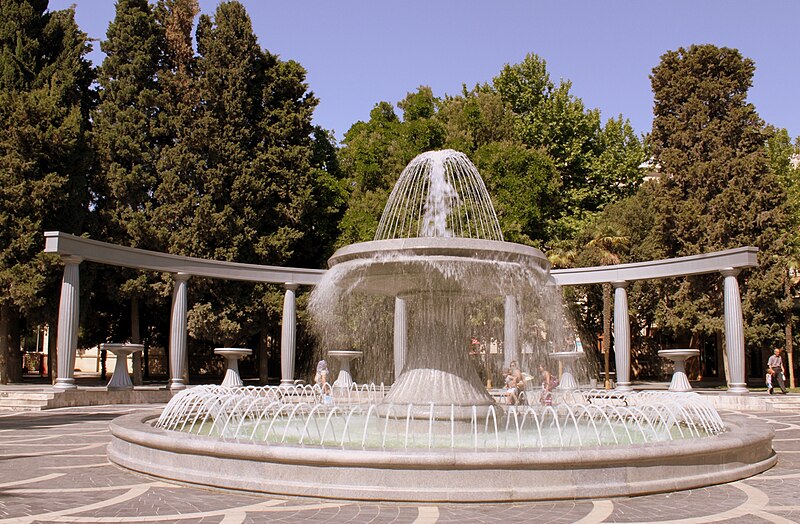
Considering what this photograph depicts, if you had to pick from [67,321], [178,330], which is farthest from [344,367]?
[67,321]

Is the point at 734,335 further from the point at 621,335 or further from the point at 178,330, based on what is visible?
the point at 178,330

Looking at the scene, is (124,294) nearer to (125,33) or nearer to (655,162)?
(125,33)

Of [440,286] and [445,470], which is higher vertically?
[440,286]

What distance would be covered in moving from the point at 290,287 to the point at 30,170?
11.5m

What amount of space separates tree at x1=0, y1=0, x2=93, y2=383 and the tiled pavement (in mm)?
19805

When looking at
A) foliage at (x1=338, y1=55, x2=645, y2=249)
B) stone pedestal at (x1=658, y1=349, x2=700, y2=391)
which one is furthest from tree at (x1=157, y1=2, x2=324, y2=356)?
stone pedestal at (x1=658, y1=349, x2=700, y2=391)

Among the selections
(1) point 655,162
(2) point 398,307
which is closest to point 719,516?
(2) point 398,307

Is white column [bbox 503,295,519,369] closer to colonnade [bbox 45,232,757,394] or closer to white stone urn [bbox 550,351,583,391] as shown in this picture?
colonnade [bbox 45,232,757,394]

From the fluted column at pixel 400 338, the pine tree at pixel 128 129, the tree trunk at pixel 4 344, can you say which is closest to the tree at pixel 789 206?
the fluted column at pixel 400 338

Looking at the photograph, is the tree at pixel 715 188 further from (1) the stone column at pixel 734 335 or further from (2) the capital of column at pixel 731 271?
(2) the capital of column at pixel 731 271

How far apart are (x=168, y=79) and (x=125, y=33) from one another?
111 inches

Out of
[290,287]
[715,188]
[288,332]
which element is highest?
[715,188]

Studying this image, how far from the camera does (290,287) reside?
25.0 m

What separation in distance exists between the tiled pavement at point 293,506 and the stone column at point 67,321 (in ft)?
36.6
